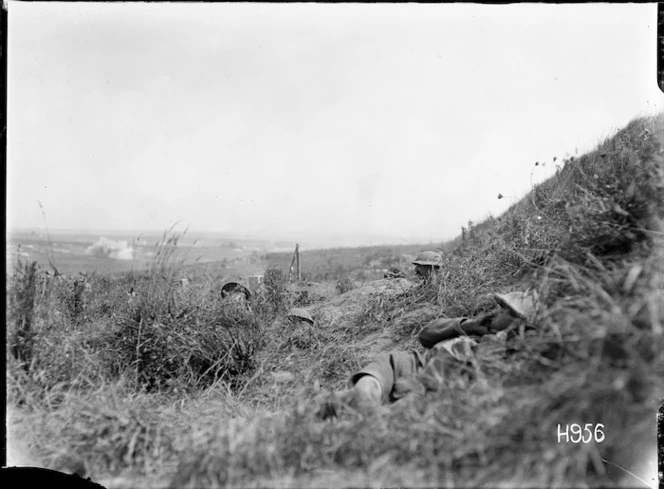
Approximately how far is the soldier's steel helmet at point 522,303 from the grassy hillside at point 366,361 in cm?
7

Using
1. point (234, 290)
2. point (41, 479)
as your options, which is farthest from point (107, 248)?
point (41, 479)

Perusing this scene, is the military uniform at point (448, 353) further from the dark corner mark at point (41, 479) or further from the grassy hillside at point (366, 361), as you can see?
the dark corner mark at point (41, 479)

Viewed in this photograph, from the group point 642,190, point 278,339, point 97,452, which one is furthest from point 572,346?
point 278,339

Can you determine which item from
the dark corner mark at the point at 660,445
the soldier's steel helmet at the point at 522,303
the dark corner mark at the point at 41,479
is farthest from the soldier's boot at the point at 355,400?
the dark corner mark at the point at 660,445

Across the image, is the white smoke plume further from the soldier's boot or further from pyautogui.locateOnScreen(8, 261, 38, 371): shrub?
the soldier's boot

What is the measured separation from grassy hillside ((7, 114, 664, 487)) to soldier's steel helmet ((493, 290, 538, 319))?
0.22 feet

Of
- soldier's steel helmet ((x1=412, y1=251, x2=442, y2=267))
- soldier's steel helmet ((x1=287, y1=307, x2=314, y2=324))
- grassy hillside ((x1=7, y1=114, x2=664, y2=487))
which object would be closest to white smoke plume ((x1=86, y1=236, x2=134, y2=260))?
grassy hillside ((x1=7, y1=114, x2=664, y2=487))

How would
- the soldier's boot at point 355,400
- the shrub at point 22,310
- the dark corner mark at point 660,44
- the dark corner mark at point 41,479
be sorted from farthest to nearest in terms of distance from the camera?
the shrub at point 22,310
the dark corner mark at point 660,44
the soldier's boot at point 355,400
the dark corner mark at point 41,479

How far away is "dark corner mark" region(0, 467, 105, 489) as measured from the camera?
7.29 ft

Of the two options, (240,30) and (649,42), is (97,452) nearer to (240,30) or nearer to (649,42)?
(240,30)

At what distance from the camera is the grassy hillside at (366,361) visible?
75.0 inches

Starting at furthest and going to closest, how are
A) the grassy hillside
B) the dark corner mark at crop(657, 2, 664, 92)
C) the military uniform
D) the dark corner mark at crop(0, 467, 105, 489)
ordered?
the dark corner mark at crop(657, 2, 664, 92) → the military uniform → the dark corner mark at crop(0, 467, 105, 489) → the grassy hillside

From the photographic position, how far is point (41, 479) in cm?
228

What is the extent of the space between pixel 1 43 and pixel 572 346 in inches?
135
